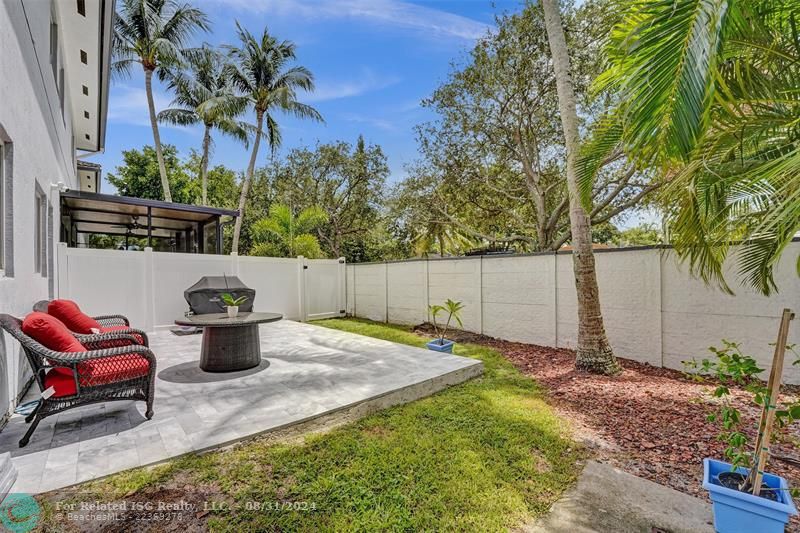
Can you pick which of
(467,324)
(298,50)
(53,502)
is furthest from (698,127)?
(298,50)

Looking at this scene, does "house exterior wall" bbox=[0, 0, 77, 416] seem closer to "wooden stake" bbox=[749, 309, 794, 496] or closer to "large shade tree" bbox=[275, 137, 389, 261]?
"wooden stake" bbox=[749, 309, 794, 496]

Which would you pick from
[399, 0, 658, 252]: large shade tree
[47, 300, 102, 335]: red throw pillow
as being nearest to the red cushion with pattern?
[47, 300, 102, 335]: red throw pillow

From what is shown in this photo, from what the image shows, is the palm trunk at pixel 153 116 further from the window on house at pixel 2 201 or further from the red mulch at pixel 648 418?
the red mulch at pixel 648 418

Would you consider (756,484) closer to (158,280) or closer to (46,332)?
(46,332)

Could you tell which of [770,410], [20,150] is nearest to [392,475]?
[770,410]

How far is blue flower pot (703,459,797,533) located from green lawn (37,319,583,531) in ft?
2.94

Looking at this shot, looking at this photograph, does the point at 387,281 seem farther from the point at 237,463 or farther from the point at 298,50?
the point at 298,50

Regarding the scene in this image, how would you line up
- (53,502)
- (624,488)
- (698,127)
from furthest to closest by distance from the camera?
(624,488) → (53,502) → (698,127)

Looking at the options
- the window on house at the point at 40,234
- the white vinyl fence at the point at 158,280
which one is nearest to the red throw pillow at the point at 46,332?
the window on house at the point at 40,234

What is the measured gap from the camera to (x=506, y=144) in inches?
412

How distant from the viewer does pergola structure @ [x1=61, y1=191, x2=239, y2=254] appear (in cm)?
901

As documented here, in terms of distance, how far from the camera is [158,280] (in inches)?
323

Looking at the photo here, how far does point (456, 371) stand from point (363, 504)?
2.89 metres

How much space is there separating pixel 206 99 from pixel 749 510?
65.7ft
